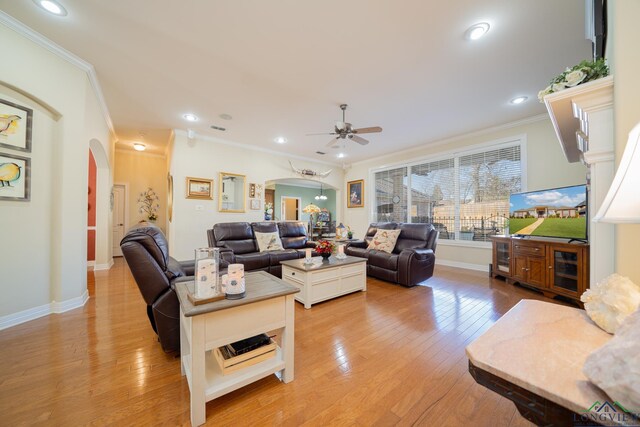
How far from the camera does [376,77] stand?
9.42ft

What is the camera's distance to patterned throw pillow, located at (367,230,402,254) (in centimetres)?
419

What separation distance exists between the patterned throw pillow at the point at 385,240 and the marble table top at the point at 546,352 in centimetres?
332

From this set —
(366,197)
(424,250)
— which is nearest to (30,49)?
(424,250)

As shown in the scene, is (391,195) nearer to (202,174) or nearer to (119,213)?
(202,174)

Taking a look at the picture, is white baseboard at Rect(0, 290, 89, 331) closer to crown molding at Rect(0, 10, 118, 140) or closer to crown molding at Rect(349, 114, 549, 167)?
crown molding at Rect(0, 10, 118, 140)

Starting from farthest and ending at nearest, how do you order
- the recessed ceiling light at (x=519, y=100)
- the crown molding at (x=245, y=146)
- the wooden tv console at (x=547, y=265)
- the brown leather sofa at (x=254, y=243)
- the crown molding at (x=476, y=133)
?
the crown molding at (x=245, y=146)
the crown molding at (x=476, y=133)
the brown leather sofa at (x=254, y=243)
the recessed ceiling light at (x=519, y=100)
the wooden tv console at (x=547, y=265)

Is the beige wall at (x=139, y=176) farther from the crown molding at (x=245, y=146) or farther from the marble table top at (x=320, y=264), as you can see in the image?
the marble table top at (x=320, y=264)

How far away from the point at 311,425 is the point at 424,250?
310cm

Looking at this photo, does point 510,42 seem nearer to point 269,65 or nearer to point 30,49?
point 269,65

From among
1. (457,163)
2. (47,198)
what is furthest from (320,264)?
(457,163)

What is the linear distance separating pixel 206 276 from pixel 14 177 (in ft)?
9.04

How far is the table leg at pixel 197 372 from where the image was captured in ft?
3.96

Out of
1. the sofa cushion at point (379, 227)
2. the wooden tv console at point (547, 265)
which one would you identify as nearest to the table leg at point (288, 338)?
the sofa cushion at point (379, 227)

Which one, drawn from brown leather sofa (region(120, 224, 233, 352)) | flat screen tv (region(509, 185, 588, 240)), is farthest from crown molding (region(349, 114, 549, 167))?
brown leather sofa (region(120, 224, 233, 352))
